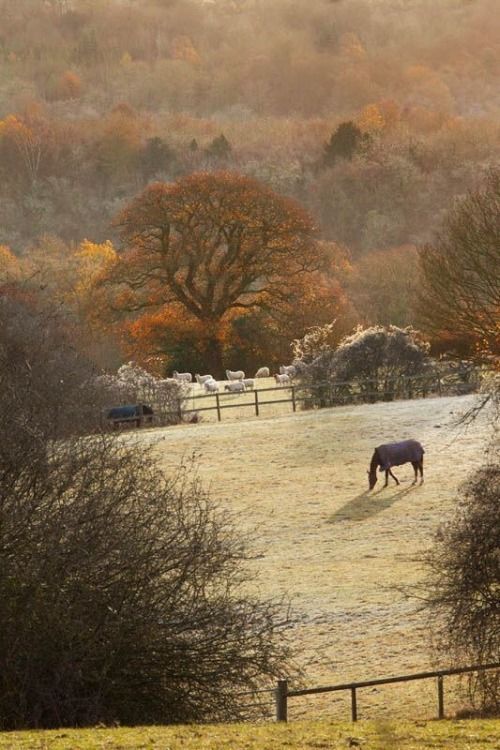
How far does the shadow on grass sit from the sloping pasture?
39mm

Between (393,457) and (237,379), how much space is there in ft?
83.5

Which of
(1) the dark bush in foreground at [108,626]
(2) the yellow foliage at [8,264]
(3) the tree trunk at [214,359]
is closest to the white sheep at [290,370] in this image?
(3) the tree trunk at [214,359]

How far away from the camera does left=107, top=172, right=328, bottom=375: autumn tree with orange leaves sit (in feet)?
216

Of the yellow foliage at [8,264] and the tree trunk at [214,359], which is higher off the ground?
the yellow foliage at [8,264]

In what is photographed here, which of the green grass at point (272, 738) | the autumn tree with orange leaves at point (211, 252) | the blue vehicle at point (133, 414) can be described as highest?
the autumn tree with orange leaves at point (211, 252)

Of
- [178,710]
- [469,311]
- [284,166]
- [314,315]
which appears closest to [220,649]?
[178,710]

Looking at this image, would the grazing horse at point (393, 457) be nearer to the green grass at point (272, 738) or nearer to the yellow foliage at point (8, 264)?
the green grass at point (272, 738)

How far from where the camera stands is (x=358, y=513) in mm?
34250

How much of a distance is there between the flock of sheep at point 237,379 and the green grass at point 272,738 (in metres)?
36.3

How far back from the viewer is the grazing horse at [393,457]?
36.9 m

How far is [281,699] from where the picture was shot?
1845 centimetres

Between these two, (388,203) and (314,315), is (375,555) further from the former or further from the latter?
(388,203)

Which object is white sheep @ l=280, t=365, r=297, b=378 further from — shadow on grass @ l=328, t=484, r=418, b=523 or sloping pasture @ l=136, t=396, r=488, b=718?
shadow on grass @ l=328, t=484, r=418, b=523

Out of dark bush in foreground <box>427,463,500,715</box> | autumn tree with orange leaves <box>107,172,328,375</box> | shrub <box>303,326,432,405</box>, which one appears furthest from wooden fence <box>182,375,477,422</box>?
dark bush in foreground <box>427,463,500,715</box>
